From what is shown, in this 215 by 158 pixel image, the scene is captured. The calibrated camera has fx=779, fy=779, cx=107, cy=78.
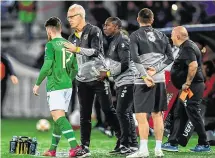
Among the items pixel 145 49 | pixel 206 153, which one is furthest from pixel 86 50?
pixel 206 153

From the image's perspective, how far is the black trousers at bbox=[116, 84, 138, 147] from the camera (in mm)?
11547

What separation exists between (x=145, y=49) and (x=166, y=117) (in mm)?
2482

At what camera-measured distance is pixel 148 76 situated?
10766 mm

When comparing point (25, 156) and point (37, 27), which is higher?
point (37, 27)

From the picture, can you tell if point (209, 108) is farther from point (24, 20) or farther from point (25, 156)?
point (24, 20)

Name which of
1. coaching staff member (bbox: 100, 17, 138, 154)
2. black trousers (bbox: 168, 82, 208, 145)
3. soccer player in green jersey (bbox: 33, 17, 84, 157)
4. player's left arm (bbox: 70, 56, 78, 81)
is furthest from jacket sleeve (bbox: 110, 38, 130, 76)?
black trousers (bbox: 168, 82, 208, 145)

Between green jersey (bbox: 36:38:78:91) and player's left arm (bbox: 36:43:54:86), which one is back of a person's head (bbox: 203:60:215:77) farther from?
player's left arm (bbox: 36:43:54:86)

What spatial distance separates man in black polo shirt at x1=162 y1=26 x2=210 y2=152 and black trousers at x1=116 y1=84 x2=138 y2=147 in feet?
2.75

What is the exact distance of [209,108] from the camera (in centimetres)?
1484

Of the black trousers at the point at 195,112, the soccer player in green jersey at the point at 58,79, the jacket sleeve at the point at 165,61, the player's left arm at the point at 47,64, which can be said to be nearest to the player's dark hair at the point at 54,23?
the soccer player in green jersey at the point at 58,79

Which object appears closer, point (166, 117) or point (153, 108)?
point (153, 108)

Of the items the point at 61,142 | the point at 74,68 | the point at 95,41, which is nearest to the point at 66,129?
the point at 74,68

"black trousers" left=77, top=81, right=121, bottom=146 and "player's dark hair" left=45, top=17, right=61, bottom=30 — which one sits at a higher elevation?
"player's dark hair" left=45, top=17, right=61, bottom=30

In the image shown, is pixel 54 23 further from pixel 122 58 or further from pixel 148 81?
pixel 148 81
